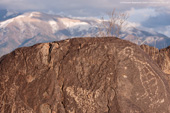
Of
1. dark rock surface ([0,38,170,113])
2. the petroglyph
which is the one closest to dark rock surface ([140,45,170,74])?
dark rock surface ([0,38,170,113])

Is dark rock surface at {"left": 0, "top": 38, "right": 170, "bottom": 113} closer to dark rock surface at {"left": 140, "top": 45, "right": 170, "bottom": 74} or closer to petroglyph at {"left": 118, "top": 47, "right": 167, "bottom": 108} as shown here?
petroglyph at {"left": 118, "top": 47, "right": 167, "bottom": 108}

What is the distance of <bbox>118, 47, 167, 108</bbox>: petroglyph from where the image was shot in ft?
12.9

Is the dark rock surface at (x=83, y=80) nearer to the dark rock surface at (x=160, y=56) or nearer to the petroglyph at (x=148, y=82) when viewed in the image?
the petroglyph at (x=148, y=82)

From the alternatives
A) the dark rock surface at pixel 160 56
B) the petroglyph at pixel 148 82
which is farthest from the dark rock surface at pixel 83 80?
the dark rock surface at pixel 160 56

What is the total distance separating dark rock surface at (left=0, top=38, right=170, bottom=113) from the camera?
3957 mm

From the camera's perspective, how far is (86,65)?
4230mm

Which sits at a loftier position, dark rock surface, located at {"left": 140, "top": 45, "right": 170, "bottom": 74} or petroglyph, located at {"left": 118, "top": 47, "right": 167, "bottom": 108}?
petroglyph, located at {"left": 118, "top": 47, "right": 167, "bottom": 108}

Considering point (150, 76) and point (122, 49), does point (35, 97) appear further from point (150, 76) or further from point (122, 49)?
point (150, 76)

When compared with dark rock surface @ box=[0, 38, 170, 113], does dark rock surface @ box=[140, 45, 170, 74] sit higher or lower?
lower

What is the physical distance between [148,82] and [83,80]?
3.96ft

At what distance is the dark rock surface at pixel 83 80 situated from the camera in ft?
13.0

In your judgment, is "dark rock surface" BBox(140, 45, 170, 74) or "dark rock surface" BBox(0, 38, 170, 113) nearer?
"dark rock surface" BBox(0, 38, 170, 113)

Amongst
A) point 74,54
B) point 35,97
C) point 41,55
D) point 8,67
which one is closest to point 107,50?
point 74,54

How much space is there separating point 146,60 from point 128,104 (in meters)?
0.93
